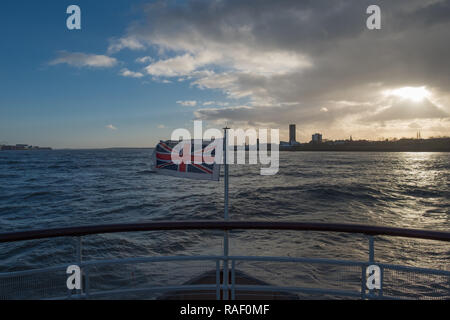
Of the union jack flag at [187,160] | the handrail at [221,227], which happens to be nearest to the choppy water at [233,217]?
the handrail at [221,227]

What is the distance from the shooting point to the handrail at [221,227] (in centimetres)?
208

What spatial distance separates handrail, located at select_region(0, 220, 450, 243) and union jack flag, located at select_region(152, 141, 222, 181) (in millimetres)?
1749

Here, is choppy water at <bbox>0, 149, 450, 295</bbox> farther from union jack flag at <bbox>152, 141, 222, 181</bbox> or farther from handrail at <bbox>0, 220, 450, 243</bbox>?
union jack flag at <bbox>152, 141, 222, 181</bbox>

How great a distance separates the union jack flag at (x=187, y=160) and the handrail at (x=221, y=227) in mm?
1749

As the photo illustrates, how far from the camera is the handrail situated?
81.8 inches

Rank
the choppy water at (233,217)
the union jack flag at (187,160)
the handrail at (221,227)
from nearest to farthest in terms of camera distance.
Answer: the handrail at (221,227)
the union jack flag at (187,160)
the choppy water at (233,217)

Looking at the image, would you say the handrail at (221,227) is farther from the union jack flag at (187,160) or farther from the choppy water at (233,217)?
the union jack flag at (187,160)

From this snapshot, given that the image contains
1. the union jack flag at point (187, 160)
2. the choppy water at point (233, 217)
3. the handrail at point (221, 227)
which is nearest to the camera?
the handrail at point (221, 227)

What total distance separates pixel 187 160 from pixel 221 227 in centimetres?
202

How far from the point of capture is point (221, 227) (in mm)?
2404

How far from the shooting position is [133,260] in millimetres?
2186

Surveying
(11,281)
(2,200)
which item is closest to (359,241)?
(11,281)
